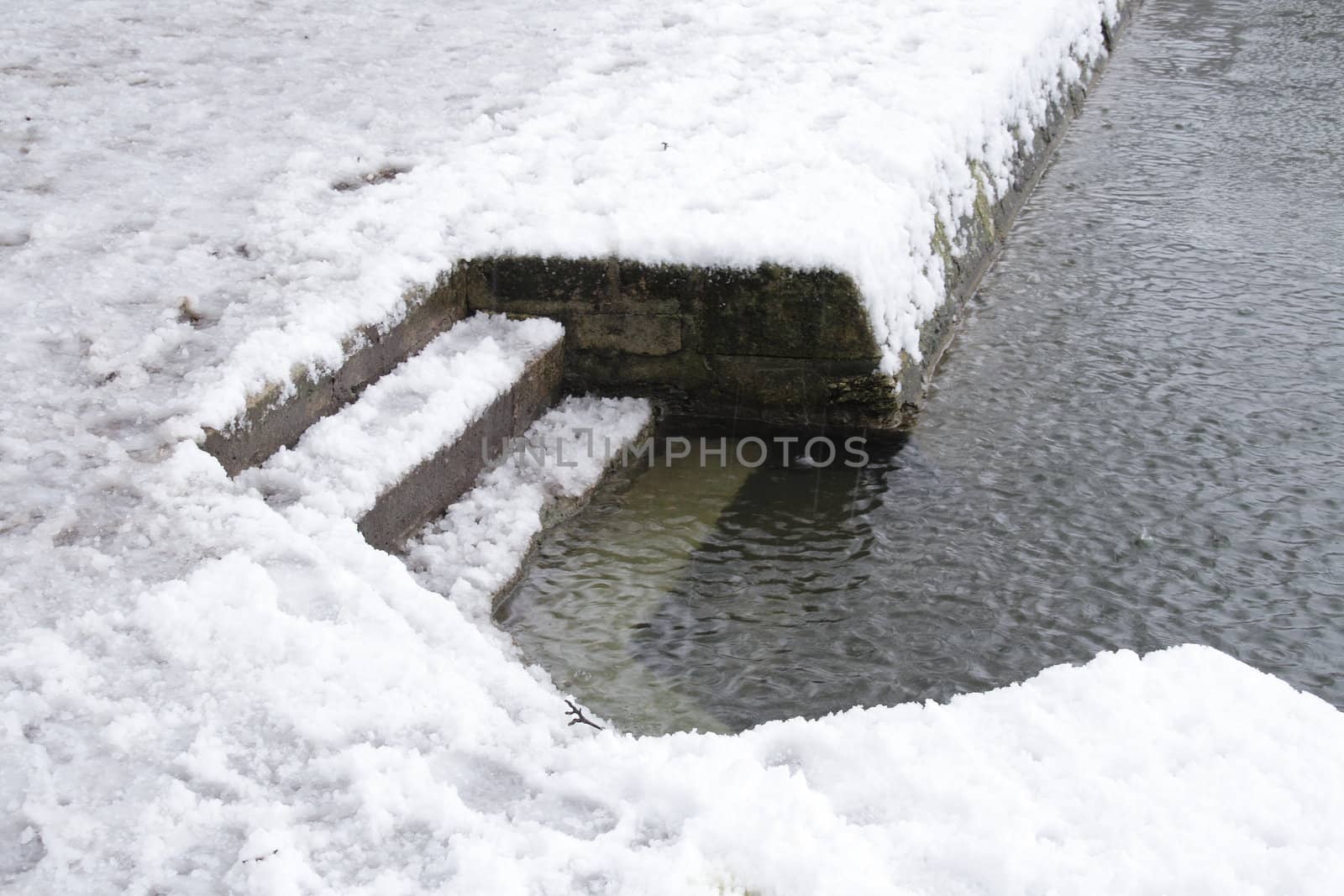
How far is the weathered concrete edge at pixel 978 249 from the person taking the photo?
3.83 m

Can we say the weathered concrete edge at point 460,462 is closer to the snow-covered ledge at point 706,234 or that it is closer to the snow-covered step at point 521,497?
the snow-covered step at point 521,497

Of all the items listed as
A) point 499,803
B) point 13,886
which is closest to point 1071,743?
point 499,803

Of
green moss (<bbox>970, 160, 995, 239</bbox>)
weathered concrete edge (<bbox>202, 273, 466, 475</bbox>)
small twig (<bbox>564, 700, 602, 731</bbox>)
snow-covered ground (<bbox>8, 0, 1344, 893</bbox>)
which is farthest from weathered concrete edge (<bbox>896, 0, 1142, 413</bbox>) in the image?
small twig (<bbox>564, 700, 602, 731</bbox>)

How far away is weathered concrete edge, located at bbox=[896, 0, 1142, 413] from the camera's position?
3.83 metres

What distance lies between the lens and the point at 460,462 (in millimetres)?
3191

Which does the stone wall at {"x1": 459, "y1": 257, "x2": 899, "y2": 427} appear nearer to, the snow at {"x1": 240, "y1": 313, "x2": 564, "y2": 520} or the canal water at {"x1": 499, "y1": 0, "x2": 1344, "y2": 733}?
the snow at {"x1": 240, "y1": 313, "x2": 564, "y2": 520}

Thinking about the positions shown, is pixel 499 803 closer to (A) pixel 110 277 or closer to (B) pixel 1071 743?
(B) pixel 1071 743

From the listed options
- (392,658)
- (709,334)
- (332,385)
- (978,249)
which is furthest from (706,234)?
(392,658)

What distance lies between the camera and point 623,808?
190cm

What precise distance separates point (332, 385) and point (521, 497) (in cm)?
54

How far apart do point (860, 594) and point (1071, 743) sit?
95 cm

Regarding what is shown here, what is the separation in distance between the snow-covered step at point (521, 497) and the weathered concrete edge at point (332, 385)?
0.38 meters

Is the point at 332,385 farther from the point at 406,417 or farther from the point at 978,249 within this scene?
the point at 978,249

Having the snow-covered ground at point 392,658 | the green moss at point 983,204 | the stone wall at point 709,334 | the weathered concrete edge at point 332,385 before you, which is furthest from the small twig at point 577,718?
the green moss at point 983,204
